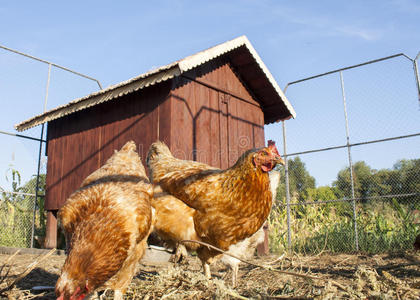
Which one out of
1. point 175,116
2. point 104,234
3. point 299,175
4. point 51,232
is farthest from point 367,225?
point 51,232

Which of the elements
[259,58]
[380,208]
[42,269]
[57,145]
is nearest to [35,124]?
[57,145]

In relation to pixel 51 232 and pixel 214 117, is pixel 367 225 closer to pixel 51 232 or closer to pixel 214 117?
pixel 214 117

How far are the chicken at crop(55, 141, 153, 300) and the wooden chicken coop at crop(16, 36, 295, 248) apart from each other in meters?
3.22

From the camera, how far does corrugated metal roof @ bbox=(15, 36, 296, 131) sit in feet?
19.8

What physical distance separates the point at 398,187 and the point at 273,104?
3.95 metres

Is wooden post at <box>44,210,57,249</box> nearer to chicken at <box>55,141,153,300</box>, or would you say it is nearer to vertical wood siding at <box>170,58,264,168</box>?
vertical wood siding at <box>170,58,264,168</box>

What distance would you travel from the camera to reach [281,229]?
378 inches

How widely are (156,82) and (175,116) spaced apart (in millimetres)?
793

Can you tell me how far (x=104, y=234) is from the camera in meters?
2.60

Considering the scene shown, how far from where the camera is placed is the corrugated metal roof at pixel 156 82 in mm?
6023

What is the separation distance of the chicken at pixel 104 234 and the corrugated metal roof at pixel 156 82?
3113 millimetres

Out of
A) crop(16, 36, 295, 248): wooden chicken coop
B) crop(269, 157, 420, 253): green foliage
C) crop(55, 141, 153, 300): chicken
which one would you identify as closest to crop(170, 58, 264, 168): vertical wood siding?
crop(16, 36, 295, 248): wooden chicken coop

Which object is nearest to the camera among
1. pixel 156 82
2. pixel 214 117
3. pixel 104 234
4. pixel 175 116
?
pixel 104 234

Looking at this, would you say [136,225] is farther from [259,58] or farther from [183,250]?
[259,58]
